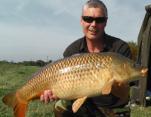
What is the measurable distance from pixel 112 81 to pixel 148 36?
20.5ft

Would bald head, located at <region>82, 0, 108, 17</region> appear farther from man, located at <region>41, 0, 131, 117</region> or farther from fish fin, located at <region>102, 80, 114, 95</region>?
fish fin, located at <region>102, 80, 114, 95</region>

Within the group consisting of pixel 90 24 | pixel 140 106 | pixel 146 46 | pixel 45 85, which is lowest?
pixel 140 106

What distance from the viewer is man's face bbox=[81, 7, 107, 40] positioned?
6.20 meters

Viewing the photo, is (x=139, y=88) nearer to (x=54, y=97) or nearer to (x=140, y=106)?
(x=140, y=106)

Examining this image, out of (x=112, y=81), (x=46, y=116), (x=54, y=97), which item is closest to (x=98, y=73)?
(x=112, y=81)

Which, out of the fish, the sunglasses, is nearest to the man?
the sunglasses

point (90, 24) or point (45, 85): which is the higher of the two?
point (90, 24)

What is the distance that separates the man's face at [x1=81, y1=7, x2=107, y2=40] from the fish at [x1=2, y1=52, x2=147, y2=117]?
0.64 m

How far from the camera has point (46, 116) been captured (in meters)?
8.68

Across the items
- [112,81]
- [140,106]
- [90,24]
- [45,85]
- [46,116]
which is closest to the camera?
[112,81]

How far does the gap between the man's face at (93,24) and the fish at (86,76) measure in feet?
2.10

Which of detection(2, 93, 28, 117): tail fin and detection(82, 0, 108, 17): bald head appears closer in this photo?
detection(2, 93, 28, 117): tail fin

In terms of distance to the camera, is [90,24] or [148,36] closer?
[90,24]

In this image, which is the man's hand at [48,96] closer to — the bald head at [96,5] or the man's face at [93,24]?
the man's face at [93,24]
